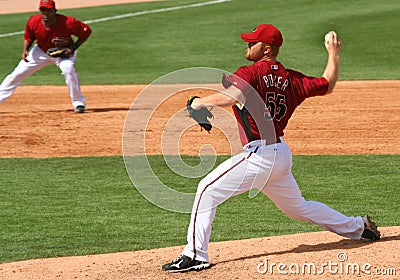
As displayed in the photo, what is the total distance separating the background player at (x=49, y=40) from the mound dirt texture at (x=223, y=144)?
711mm

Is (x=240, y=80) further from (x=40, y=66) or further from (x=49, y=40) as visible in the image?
(x=40, y=66)

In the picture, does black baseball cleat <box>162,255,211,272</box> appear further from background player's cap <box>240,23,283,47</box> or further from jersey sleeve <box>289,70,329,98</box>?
background player's cap <box>240,23,283,47</box>

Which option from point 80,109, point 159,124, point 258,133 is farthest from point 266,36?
point 80,109

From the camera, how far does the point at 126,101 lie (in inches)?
634

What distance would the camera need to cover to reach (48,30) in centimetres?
1409

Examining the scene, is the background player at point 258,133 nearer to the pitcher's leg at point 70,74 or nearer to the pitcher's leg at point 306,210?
the pitcher's leg at point 306,210

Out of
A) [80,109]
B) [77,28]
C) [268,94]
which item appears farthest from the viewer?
[80,109]

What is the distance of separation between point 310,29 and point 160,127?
10.5m

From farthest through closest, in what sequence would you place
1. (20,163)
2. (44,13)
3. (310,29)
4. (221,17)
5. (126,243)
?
(221,17)
(310,29)
(44,13)
(20,163)
(126,243)

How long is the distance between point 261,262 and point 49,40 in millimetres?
8568

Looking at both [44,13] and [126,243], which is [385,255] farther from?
[44,13]

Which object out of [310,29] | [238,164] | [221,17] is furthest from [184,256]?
[221,17]

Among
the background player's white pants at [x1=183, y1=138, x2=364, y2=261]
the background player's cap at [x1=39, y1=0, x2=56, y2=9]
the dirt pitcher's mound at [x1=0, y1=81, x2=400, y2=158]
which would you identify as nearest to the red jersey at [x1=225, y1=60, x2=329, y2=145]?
the background player's white pants at [x1=183, y1=138, x2=364, y2=261]

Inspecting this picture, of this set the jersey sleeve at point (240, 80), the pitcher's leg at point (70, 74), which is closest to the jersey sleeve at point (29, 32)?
the pitcher's leg at point (70, 74)
